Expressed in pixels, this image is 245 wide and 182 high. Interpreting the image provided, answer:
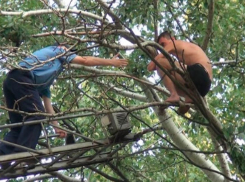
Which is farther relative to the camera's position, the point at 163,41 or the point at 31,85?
the point at 163,41

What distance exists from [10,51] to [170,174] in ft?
15.4

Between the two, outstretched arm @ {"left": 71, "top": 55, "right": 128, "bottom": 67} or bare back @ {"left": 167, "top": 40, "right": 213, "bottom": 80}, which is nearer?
outstretched arm @ {"left": 71, "top": 55, "right": 128, "bottom": 67}

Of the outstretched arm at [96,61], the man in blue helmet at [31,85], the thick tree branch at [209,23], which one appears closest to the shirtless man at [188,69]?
the outstretched arm at [96,61]

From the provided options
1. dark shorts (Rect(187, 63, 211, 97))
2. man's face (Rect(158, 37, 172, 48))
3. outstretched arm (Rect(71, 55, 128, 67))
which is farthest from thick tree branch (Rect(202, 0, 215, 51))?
outstretched arm (Rect(71, 55, 128, 67))

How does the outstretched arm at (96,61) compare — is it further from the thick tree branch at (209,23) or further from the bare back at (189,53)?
the thick tree branch at (209,23)

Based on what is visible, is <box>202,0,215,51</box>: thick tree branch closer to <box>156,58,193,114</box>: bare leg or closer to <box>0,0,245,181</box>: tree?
<box>0,0,245,181</box>: tree

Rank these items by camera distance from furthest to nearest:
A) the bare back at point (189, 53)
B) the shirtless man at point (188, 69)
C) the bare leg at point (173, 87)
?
the bare back at point (189, 53)
the shirtless man at point (188, 69)
the bare leg at point (173, 87)

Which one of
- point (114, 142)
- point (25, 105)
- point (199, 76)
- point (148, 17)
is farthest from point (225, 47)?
point (25, 105)

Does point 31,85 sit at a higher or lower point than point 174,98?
lower

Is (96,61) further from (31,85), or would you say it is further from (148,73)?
(148,73)

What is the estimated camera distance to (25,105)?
6492 millimetres

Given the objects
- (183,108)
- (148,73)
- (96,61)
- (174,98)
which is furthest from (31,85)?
(148,73)

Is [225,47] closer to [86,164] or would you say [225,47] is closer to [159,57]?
[159,57]

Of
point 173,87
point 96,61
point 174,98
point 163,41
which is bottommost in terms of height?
point 174,98
